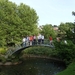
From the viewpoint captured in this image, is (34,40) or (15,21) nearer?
(34,40)

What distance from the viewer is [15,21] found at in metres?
44.8

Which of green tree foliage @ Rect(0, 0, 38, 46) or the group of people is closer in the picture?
the group of people

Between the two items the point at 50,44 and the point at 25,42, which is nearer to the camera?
the point at 50,44

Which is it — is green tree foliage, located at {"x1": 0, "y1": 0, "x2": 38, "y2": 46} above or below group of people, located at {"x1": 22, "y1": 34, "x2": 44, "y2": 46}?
above

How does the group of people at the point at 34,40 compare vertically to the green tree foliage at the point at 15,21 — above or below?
below

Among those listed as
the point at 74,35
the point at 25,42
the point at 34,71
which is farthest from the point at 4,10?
the point at 74,35

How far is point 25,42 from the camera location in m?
39.3

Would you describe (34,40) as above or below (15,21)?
below

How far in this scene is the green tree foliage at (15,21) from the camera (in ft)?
146

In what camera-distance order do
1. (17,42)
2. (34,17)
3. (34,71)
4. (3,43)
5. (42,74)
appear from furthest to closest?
(34,17) → (17,42) → (3,43) → (34,71) → (42,74)

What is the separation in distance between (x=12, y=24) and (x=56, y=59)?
10.7m

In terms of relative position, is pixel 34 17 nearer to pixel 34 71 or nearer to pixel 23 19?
pixel 23 19

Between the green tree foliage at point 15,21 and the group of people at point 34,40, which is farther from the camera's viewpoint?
the green tree foliage at point 15,21

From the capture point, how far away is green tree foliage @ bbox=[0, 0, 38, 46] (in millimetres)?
44525
